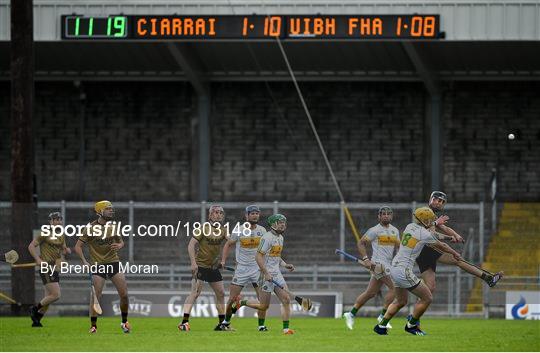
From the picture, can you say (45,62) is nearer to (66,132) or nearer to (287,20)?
(66,132)

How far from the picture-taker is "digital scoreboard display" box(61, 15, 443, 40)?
33.3 metres

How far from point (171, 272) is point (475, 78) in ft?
41.0

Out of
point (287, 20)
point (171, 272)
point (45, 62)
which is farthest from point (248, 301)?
point (45, 62)

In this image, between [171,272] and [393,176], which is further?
[393,176]

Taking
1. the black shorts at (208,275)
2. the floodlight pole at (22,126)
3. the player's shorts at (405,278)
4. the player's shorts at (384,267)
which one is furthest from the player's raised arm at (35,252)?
the player's shorts at (405,278)

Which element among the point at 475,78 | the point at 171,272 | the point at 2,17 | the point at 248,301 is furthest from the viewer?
the point at 475,78

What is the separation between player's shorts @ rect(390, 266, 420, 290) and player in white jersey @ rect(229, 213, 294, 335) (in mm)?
1842

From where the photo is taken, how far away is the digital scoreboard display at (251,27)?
33281 mm

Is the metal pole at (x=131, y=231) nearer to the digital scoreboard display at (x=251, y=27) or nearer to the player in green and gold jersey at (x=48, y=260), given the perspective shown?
the player in green and gold jersey at (x=48, y=260)

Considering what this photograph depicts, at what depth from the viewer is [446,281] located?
100 ft

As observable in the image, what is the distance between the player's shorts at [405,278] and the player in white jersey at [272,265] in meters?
1.84

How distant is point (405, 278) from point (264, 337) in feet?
7.90

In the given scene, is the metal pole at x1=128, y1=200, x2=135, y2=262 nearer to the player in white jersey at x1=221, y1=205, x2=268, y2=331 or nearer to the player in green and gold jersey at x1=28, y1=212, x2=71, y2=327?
the player in green and gold jersey at x1=28, y1=212, x2=71, y2=327

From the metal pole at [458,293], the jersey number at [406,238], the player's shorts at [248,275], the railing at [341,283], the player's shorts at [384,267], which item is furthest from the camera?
the metal pole at [458,293]
